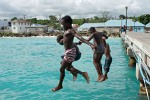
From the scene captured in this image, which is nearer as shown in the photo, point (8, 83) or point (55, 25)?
point (8, 83)

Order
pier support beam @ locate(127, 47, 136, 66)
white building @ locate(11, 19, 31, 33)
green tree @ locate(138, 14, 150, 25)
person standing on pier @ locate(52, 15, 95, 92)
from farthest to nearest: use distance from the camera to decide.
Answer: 1. white building @ locate(11, 19, 31, 33)
2. green tree @ locate(138, 14, 150, 25)
3. pier support beam @ locate(127, 47, 136, 66)
4. person standing on pier @ locate(52, 15, 95, 92)

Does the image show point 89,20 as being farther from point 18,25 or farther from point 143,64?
point 143,64

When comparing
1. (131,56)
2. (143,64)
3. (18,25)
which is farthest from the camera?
(18,25)

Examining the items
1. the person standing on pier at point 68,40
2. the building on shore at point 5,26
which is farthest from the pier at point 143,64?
the building on shore at point 5,26

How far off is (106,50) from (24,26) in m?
120

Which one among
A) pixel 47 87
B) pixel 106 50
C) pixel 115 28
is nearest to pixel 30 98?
pixel 47 87

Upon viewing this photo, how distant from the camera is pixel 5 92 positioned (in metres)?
15.8

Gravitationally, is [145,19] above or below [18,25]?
above

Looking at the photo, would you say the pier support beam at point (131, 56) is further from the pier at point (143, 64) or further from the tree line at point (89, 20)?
the tree line at point (89, 20)

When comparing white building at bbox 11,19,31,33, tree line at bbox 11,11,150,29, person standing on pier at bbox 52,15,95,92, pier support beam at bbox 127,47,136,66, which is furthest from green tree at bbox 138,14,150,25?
person standing on pier at bbox 52,15,95,92

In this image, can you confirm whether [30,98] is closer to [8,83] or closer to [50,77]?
[8,83]

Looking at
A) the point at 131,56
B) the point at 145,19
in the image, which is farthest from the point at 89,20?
the point at 131,56

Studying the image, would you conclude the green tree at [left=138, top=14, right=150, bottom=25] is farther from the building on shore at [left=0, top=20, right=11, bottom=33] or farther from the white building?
the building on shore at [left=0, top=20, right=11, bottom=33]

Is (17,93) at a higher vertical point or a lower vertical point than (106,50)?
lower
